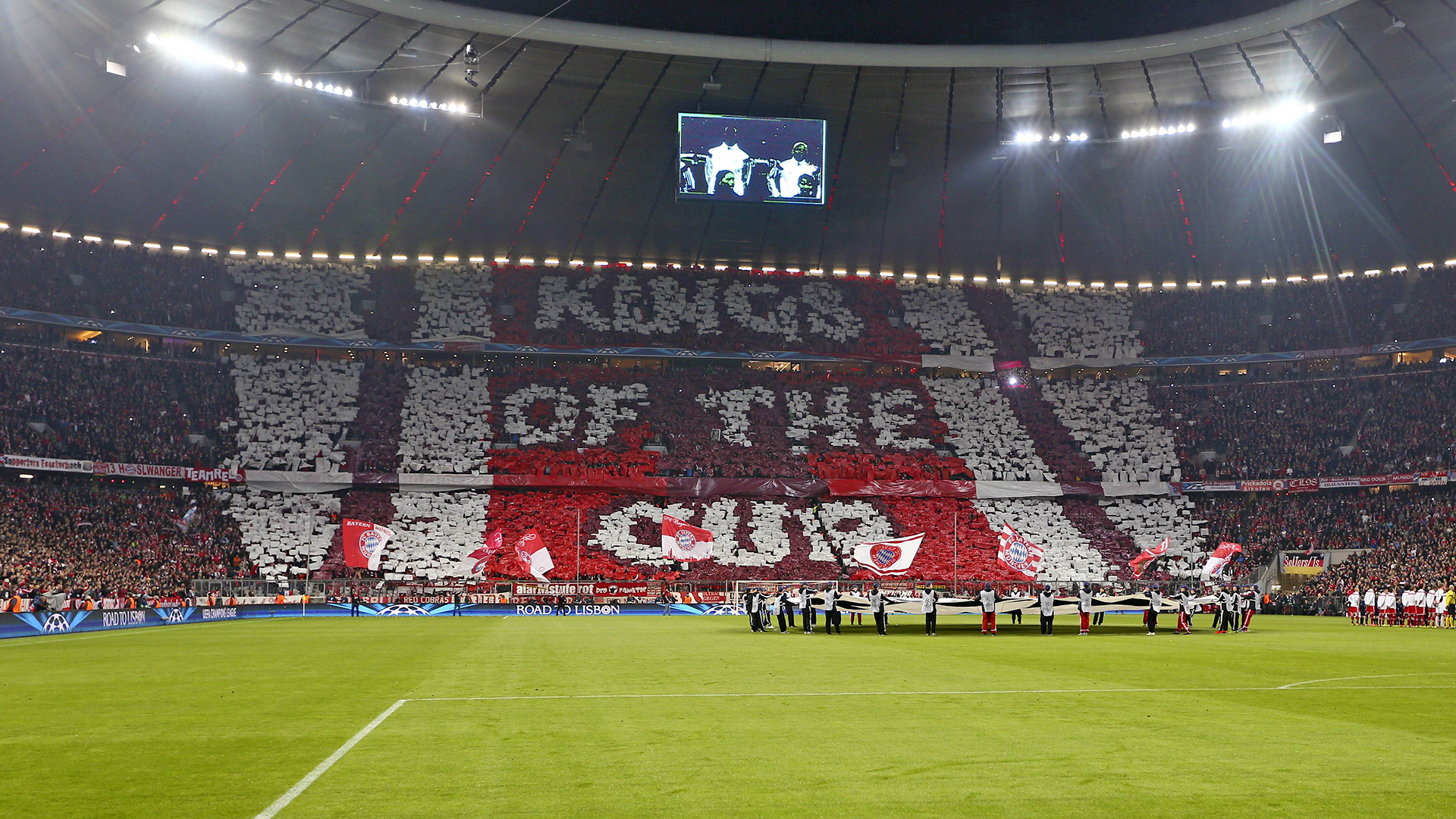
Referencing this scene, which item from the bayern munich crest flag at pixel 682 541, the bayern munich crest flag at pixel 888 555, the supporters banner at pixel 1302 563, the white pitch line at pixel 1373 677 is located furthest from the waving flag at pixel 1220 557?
the white pitch line at pixel 1373 677

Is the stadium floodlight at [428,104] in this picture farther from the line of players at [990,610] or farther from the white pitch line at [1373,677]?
the white pitch line at [1373,677]

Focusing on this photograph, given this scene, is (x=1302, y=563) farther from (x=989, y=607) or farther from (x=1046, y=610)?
(x=989, y=607)

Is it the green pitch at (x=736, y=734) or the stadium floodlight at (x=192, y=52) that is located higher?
the stadium floodlight at (x=192, y=52)

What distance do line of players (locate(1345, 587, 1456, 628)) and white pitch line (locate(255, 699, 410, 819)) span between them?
37901mm

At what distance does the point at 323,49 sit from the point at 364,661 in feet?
106

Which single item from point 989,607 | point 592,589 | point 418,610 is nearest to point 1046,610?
point 989,607

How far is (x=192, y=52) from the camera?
43.9m

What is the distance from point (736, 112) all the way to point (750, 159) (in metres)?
3.98

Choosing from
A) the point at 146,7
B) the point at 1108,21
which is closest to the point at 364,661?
the point at 146,7

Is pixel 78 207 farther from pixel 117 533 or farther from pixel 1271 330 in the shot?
pixel 1271 330

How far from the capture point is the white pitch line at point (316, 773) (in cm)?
829

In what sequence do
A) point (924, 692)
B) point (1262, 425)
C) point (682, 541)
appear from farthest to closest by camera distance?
point (1262, 425) → point (682, 541) → point (924, 692)

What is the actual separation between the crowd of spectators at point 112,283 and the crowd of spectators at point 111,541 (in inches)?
445

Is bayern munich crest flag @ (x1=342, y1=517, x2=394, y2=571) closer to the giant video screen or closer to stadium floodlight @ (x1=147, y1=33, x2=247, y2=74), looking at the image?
stadium floodlight @ (x1=147, y1=33, x2=247, y2=74)
